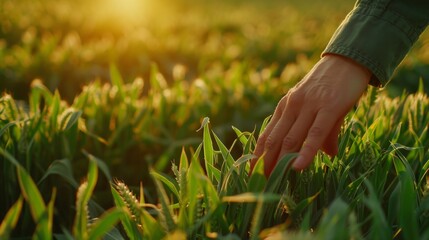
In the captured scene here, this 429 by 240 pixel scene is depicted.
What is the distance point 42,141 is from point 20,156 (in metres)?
0.15

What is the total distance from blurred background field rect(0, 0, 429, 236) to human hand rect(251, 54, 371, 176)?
2.75 ft

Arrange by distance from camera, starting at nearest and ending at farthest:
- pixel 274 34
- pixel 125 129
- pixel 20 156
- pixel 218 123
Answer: pixel 20 156 → pixel 125 129 → pixel 218 123 → pixel 274 34

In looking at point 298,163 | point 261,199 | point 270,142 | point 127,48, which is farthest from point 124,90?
point 127,48

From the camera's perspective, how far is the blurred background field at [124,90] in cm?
200

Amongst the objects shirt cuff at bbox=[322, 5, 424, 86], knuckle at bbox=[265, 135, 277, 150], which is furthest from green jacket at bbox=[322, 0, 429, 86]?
knuckle at bbox=[265, 135, 277, 150]

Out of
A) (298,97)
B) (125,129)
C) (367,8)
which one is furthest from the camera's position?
(125,129)

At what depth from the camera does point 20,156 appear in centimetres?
183

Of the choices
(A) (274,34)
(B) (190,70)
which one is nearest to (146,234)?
(B) (190,70)

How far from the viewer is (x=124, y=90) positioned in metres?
2.55

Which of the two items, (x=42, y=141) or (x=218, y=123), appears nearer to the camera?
(x=42, y=141)

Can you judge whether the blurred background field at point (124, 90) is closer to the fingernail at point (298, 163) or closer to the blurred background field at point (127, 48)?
the blurred background field at point (127, 48)

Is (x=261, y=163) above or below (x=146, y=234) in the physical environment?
above

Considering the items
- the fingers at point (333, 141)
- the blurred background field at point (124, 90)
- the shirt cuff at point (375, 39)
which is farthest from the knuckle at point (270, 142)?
the blurred background field at point (124, 90)

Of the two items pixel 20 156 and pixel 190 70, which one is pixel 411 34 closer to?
pixel 20 156
